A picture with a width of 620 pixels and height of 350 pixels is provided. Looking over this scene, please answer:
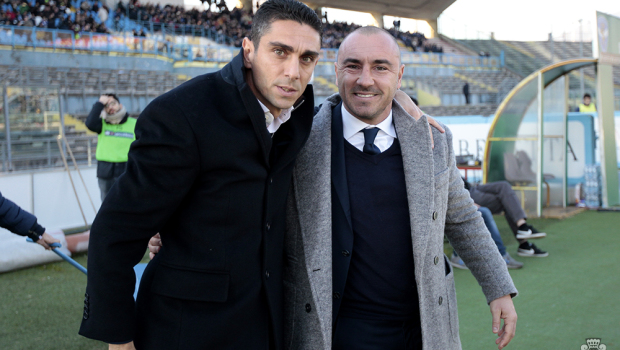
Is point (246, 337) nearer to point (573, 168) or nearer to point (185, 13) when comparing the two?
point (573, 168)

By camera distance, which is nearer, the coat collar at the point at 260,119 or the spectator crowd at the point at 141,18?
the coat collar at the point at 260,119

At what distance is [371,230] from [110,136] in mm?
5337

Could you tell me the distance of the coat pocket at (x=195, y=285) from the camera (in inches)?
52.5

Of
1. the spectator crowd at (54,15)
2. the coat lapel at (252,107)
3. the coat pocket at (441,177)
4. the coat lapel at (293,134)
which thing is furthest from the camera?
the spectator crowd at (54,15)

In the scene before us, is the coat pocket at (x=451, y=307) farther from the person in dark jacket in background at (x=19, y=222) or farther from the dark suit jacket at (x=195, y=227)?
the person in dark jacket in background at (x=19, y=222)

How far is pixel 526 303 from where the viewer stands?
13.2ft

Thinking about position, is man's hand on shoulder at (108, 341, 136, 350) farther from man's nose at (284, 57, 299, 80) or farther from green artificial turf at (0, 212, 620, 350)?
green artificial turf at (0, 212, 620, 350)

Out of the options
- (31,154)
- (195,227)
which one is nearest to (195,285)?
(195,227)

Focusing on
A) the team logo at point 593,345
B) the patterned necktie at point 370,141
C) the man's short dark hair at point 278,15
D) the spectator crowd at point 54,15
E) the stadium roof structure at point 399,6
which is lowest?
the team logo at point 593,345

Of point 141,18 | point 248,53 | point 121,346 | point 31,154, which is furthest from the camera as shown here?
point 141,18

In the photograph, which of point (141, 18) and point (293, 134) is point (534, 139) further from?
point (141, 18)

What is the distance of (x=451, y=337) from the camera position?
177 cm

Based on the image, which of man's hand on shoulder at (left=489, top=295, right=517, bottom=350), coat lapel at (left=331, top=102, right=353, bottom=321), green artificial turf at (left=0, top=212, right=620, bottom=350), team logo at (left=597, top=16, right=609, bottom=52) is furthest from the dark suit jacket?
team logo at (left=597, top=16, right=609, bottom=52)

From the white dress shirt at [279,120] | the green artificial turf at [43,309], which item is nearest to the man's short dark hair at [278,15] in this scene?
the white dress shirt at [279,120]
